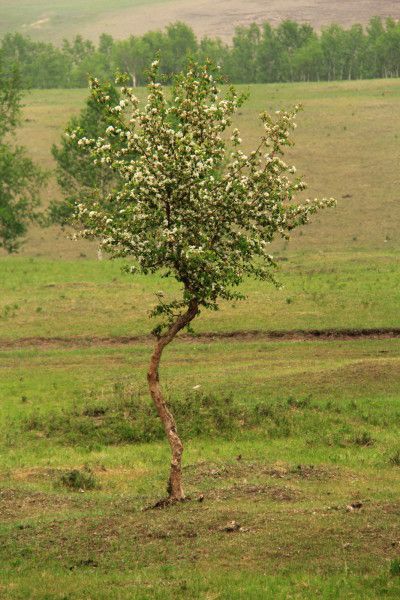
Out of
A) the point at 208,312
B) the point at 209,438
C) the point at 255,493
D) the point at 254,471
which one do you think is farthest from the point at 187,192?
the point at 208,312

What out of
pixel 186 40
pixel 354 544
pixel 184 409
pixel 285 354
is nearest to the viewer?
pixel 354 544

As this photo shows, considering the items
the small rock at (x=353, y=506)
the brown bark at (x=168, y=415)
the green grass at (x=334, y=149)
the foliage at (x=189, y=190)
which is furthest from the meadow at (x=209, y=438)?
the green grass at (x=334, y=149)

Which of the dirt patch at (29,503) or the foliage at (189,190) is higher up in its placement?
the foliage at (189,190)

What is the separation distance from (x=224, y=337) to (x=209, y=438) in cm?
1542

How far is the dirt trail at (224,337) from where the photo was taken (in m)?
44.7

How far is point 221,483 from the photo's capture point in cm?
2445

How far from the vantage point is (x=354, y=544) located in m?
18.5

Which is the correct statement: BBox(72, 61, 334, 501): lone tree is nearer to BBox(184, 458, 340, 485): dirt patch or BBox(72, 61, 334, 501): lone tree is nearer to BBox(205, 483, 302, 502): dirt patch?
BBox(205, 483, 302, 502): dirt patch

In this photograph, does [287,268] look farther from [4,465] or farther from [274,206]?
[274,206]

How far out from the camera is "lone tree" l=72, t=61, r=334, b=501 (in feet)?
71.2

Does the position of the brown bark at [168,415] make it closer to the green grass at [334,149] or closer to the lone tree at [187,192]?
the lone tree at [187,192]

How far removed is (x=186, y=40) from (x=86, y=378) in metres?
168

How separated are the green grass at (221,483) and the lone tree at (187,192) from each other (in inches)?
98.0

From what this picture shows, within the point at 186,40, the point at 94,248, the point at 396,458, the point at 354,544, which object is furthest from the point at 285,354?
the point at 186,40
